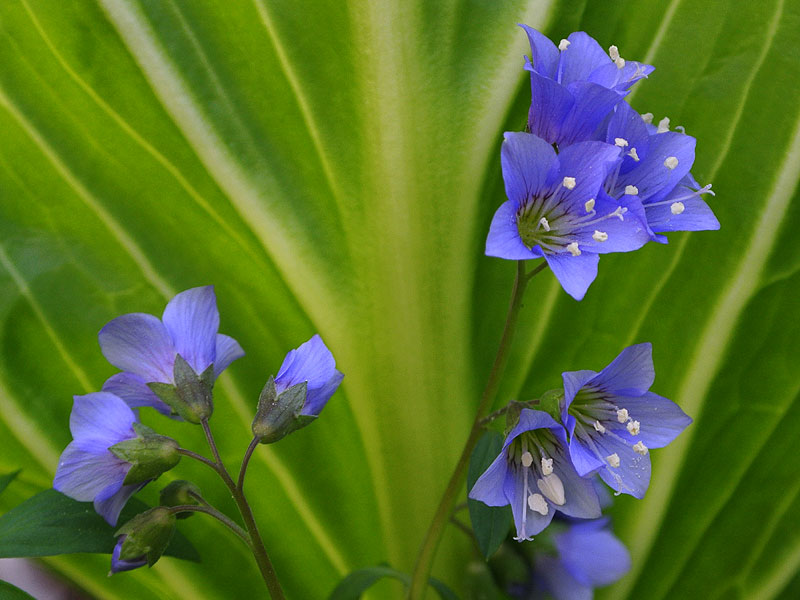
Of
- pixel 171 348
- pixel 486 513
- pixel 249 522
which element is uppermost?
pixel 171 348

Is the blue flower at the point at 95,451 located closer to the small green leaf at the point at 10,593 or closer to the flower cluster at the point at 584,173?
the small green leaf at the point at 10,593

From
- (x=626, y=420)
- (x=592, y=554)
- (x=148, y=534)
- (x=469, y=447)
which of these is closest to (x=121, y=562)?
(x=148, y=534)

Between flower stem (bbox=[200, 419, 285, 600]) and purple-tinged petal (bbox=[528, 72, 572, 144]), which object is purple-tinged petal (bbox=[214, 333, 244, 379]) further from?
purple-tinged petal (bbox=[528, 72, 572, 144])

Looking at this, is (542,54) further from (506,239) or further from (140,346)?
(140,346)

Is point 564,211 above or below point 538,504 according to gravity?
above

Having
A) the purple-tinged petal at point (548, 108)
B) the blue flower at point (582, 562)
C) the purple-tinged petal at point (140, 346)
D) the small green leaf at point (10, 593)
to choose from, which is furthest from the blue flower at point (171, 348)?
the blue flower at point (582, 562)
